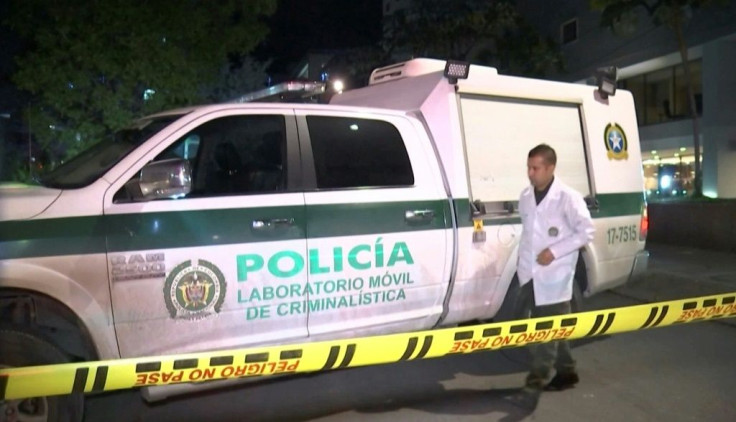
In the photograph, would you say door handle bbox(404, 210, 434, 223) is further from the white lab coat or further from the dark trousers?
the dark trousers

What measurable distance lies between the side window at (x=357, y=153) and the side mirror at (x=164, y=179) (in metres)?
0.95

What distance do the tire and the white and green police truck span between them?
11mm

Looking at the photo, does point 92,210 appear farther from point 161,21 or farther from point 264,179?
point 161,21

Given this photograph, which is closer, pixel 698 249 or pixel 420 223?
pixel 420 223

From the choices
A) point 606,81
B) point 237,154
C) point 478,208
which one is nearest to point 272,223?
point 237,154

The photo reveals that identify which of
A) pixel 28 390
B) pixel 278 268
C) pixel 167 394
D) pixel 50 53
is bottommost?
pixel 167 394

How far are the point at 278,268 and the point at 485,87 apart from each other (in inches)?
92.5

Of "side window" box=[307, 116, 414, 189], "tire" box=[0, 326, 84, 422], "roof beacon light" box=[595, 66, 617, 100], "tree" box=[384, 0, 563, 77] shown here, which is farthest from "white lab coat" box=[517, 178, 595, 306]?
"tree" box=[384, 0, 563, 77]

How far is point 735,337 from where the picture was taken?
6738 mm

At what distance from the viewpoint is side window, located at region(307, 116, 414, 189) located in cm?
457

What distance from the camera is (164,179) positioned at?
3.81m

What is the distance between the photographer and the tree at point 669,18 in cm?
1460

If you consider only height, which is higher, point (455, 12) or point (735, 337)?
point (455, 12)

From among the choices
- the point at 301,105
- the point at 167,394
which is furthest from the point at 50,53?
the point at 167,394
